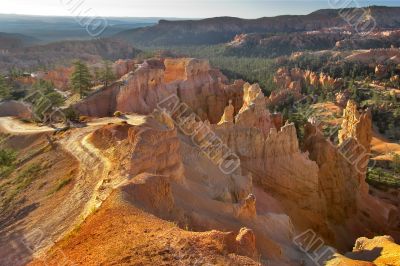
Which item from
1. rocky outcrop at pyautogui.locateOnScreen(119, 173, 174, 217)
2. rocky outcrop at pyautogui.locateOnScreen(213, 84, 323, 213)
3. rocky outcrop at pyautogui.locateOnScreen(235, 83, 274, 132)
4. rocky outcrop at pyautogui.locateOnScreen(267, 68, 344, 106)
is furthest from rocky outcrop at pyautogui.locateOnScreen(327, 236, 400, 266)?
rocky outcrop at pyautogui.locateOnScreen(267, 68, 344, 106)

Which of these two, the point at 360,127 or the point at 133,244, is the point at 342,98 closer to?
the point at 360,127

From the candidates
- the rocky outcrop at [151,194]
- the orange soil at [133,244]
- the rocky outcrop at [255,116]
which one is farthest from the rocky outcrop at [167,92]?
the orange soil at [133,244]

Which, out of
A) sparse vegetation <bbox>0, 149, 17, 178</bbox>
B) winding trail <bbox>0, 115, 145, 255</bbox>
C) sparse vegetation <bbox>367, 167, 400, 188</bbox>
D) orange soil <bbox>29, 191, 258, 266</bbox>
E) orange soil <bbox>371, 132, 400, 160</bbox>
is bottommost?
orange soil <bbox>371, 132, 400, 160</bbox>

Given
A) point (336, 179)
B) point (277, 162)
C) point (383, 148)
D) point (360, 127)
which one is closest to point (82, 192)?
point (277, 162)

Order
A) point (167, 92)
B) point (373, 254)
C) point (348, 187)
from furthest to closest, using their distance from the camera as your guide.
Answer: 1. point (167, 92)
2. point (348, 187)
3. point (373, 254)

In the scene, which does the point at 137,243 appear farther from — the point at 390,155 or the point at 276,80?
the point at 276,80

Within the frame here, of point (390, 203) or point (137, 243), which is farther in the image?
point (390, 203)

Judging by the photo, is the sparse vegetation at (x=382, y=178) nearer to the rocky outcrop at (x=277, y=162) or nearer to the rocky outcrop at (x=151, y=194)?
the rocky outcrop at (x=277, y=162)

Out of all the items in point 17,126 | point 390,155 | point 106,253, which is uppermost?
point 106,253

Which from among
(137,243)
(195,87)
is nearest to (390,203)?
(195,87)

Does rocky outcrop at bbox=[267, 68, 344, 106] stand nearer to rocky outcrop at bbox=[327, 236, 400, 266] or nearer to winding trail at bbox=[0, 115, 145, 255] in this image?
rocky outcrop at bbox=[327, 236, 400, 266]

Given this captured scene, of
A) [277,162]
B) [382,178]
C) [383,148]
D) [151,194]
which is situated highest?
[151,194]
